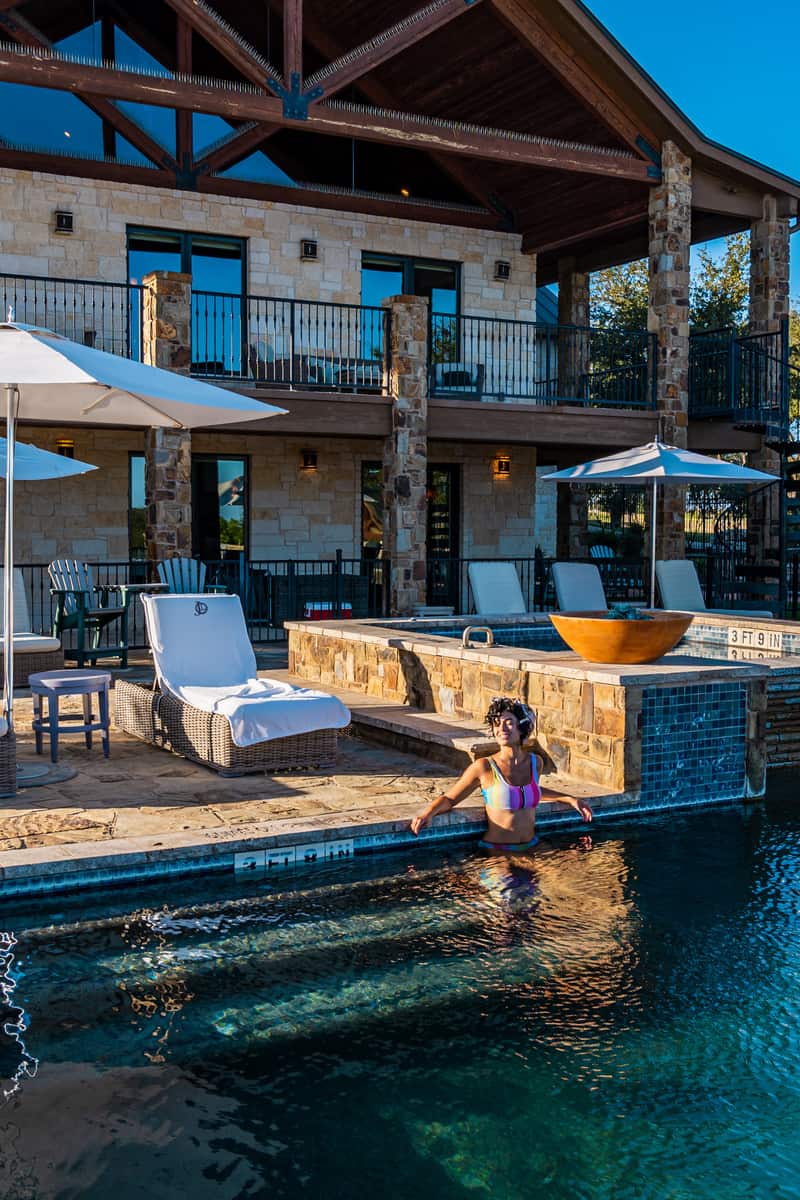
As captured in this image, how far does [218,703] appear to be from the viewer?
7.02 m

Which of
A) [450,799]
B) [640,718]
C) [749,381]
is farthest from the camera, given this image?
[749,381]

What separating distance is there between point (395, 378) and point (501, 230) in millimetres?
4922

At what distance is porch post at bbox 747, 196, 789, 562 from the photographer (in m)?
16.5

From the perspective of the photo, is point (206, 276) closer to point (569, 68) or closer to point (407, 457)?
point (407, 457)

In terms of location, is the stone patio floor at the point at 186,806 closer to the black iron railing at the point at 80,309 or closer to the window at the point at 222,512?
the black iron railing at the point at 80,309

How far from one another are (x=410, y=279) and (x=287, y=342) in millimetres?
2330

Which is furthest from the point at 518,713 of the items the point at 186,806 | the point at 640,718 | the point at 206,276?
the point at 206,276

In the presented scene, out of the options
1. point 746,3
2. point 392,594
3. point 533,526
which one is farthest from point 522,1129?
point 746,3

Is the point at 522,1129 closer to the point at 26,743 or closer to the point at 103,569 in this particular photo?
the point at 26,743

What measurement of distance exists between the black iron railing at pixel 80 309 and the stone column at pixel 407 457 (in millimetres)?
3182

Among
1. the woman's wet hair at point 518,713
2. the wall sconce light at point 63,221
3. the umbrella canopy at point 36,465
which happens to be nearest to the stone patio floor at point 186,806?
the woman's wet hair at point 518,713

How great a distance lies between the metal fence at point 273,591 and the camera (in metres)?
13.8

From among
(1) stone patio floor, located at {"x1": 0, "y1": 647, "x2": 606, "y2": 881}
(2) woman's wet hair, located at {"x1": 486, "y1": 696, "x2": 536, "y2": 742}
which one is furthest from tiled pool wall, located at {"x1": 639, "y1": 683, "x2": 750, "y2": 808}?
(2) woman's wet hair, located at {"x1": 486, "y1": 696, "x2": 536, "y2": 742}

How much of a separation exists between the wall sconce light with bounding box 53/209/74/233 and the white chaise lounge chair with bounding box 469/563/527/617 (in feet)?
22.5
